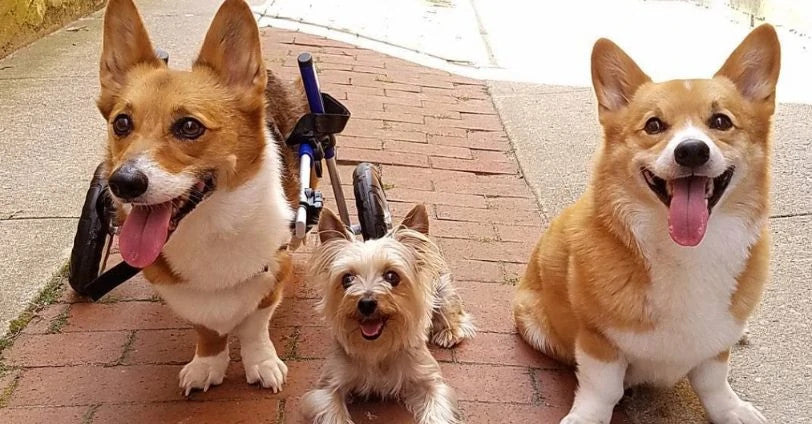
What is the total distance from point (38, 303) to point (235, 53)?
1.59m

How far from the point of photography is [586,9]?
9570 millimetres

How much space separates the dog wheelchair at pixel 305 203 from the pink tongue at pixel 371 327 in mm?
401

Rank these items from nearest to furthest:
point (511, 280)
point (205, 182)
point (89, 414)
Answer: point (205, 182) < point (89, 414) < point (511, 280)

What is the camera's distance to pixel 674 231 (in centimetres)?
236

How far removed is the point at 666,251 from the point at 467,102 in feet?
13.3

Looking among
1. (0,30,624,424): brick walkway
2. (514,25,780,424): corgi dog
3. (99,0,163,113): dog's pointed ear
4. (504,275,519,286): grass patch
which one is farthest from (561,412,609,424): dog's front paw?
(99,0,163,113): dog's pointed ear

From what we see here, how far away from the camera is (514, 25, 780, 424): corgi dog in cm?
239

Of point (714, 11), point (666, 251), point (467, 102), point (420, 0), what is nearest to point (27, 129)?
point (467, 102)

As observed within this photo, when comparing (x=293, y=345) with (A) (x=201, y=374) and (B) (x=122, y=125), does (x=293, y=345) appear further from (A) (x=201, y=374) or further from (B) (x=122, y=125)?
(B) (x=122, y=125)

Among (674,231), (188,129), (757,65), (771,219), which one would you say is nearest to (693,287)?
(674,231)

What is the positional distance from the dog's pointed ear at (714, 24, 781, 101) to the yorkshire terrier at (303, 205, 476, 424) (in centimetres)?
121

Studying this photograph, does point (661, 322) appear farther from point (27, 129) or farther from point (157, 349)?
point (27, 129)

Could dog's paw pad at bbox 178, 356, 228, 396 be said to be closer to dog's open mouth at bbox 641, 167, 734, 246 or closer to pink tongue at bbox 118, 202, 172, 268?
pink tongue at bbox 118, 202, 172, 268

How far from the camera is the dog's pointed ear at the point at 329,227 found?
288 centimetres
